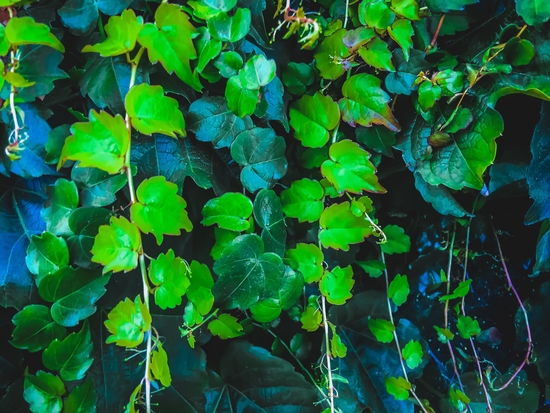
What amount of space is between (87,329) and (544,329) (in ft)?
2.69

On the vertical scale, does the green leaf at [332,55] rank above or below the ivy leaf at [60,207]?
above

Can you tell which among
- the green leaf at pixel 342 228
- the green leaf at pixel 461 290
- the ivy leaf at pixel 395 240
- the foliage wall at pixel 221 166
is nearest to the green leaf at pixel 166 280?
the foliage wall at pixel 221 166

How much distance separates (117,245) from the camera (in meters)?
0.49

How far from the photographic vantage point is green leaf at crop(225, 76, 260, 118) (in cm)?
53

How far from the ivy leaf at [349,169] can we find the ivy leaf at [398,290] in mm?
303

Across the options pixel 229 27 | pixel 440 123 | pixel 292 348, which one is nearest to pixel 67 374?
pixel 292 348

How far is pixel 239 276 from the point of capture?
1.86ft

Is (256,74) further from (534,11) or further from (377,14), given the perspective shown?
(534,11)

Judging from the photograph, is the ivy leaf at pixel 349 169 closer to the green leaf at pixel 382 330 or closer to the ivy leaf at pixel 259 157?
the ivy leaf at pixel 259 157

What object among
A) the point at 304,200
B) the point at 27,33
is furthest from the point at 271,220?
the point at 27,33

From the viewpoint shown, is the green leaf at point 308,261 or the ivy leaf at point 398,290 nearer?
the green leaf at point 308,261

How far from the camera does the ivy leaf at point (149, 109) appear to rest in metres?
0.49

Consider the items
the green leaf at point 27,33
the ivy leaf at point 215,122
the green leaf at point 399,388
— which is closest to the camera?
the green leaf at point 27,33

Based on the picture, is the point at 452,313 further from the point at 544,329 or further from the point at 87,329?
the point at 87,329
